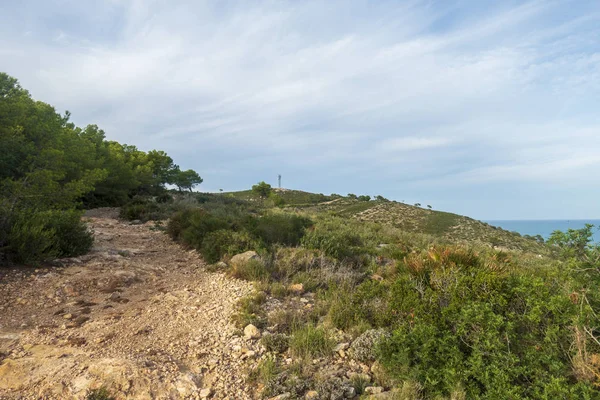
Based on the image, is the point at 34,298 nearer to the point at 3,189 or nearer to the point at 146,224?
the point at 3,189

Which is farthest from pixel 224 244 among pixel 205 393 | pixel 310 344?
pixel 205 393

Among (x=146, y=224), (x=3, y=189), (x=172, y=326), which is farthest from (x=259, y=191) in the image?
(x=172, y=326)

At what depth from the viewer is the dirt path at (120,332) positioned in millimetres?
3689

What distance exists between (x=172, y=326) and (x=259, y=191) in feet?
174

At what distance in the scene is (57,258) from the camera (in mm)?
7844

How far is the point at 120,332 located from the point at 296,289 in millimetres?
2941

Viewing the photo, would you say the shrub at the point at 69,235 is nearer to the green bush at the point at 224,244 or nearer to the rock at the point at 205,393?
the green bush at the point at 224,244

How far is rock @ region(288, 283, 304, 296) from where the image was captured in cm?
654

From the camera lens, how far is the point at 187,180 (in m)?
47.5

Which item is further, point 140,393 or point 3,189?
point 3,189

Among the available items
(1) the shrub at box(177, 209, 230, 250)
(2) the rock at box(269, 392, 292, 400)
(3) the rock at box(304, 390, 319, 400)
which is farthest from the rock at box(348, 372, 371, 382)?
(1) the shrub at box(177, 209, 230, 250)

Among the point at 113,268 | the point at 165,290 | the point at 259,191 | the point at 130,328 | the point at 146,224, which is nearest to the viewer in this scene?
the point at 130,328

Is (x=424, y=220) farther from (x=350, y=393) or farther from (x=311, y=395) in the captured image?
(x=311, y=395)

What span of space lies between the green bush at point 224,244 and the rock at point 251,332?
388cm
